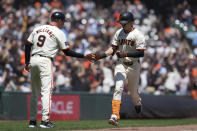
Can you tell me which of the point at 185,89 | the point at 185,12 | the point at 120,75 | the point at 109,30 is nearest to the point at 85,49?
the point at 109,30

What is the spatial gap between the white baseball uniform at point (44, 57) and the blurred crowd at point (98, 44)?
19.8 feet

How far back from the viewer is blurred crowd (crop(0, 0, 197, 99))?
17844mm

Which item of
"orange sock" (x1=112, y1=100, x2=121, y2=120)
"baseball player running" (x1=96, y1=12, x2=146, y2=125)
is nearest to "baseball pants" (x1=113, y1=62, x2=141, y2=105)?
"baseball player running" (x1=96, y1=12, x2=146, y2=125)

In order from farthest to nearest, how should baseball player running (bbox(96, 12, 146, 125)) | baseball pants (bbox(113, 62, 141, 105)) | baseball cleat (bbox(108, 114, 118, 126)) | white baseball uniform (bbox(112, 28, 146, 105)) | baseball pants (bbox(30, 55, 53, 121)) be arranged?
white baseball uniform (bbox(112, 28, 146, 105)) < baseball player running (bbox(96, 12, 146, 125)) < baseball pants (bbox(113, 62, 141, 105)) < baseball cleat (bbox(108, 114, 118, 126)) < baseball pants (bbox(30, 55, 53, 121))

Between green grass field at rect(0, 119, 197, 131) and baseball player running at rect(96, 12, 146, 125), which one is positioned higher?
baseball player running at rect(96, 12, 146, 125)

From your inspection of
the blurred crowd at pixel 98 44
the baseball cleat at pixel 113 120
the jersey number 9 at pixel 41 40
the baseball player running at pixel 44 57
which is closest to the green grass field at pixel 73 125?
the baseball player running at pixel 44 57

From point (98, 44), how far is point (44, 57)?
1063cm

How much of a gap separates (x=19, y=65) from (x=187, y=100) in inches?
241

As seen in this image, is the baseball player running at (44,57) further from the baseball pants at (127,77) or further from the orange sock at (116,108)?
the orange sock at (116,108)

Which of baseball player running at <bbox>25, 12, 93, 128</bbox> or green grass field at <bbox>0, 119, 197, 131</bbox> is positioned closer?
baseball player running at <bbox>25, 12, 93, 128</bbox>

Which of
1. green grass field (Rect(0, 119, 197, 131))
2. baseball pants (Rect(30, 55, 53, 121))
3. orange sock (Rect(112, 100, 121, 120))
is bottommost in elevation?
green grass field (Rect(0, 119, 197, 131))

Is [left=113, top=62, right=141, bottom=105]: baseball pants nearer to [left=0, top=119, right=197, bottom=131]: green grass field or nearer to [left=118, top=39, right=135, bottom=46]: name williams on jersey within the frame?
[left=118, top=39, right=135, bottom=46]: name williams on jersey

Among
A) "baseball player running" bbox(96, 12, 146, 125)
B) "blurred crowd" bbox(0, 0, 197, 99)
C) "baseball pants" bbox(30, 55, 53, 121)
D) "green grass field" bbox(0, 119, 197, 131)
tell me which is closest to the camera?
"baseball pants" bbox(30, 55, 53, 121)

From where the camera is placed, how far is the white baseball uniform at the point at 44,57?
10055mm
